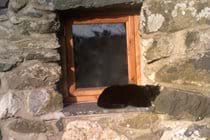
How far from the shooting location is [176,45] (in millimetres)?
2377

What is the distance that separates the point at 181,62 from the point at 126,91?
0.34 metres

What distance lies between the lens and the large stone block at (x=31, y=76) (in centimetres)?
242

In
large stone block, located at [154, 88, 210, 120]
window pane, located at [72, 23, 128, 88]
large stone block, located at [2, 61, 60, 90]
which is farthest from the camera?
window pane, located at [72, 23, 128, 88]

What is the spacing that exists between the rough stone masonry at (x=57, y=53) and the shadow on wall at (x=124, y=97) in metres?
0.08

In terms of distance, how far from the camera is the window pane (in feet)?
8.46

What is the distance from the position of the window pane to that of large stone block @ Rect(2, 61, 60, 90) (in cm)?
19

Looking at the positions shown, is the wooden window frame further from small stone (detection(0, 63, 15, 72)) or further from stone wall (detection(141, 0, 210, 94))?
small stone (detection(0, 63, 15, 72))

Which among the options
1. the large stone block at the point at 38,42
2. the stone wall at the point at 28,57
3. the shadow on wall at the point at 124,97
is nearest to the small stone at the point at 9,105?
the stone wall at the point at 28,57

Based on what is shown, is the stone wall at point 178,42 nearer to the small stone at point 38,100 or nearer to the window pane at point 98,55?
the window pane at point 98,55

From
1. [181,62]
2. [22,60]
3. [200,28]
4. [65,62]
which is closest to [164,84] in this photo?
[181,62]

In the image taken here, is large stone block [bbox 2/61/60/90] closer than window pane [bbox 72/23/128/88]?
Yes

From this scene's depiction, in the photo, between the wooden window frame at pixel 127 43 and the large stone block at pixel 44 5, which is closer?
the large stone block at pixel 44 5

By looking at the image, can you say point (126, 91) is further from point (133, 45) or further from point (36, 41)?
point (36, 41)

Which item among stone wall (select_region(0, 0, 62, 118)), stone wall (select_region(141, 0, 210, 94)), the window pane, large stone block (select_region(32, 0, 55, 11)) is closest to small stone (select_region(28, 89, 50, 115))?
stone wall (select_region(0, 0, 62, 118))
